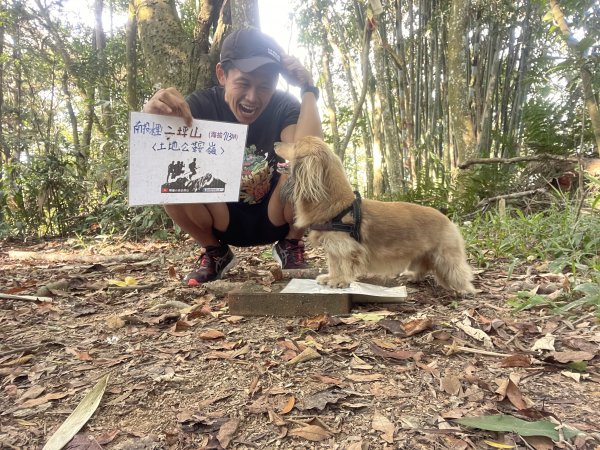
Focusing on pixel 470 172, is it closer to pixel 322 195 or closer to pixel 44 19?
pixel 322 195

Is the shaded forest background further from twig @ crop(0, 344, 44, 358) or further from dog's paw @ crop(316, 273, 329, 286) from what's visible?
twig @ crop(0, 344, 44, 358)

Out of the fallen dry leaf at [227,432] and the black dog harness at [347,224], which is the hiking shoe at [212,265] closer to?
the black dog harness at [347,224]

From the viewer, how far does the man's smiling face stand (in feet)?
9.29

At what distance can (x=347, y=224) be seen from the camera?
2.48m

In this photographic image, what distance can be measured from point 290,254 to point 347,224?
2.97 feet

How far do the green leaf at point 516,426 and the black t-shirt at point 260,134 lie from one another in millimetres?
2332

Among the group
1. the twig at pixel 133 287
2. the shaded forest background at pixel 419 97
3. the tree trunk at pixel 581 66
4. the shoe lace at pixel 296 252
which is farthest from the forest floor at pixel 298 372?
the shaded forest background at pixel 419 97

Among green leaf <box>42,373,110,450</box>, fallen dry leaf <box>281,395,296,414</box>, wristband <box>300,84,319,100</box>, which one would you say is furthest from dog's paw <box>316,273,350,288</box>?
wristband <box>300,84,319,100</box>

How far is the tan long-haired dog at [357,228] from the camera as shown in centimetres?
249

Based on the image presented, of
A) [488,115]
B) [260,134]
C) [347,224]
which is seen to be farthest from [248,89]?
[488,115]

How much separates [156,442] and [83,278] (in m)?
2.56

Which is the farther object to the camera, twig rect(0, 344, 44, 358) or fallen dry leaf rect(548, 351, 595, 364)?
twig rect(0, 344, 44, 358)

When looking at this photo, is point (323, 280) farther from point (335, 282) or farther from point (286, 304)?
point (286, 304)

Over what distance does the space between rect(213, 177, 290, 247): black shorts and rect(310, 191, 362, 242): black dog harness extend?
79 cm
